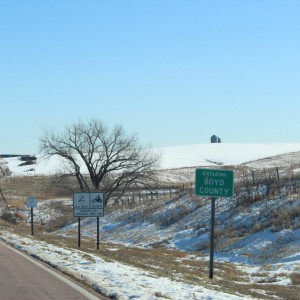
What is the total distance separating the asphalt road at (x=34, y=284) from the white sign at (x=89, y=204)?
36.5 ft

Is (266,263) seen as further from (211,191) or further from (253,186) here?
(253,186)

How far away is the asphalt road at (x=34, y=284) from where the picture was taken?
10.1 m

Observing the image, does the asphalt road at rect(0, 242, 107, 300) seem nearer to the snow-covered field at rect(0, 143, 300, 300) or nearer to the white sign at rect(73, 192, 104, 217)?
the snow-covered field at rect(0, 143, 300, 300)

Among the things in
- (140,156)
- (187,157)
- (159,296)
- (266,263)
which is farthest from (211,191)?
(187,157)

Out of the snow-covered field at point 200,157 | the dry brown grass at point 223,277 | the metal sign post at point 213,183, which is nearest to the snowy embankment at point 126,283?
the dry brown grass at point 223,277

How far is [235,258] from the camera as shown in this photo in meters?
24.1

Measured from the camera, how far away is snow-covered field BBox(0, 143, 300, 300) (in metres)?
11.2

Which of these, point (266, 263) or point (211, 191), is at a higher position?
point (211, 191)

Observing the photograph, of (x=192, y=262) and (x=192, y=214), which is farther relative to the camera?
(x=192, y=214)

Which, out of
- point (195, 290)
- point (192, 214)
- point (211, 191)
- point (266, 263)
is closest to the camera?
point (195, 290)

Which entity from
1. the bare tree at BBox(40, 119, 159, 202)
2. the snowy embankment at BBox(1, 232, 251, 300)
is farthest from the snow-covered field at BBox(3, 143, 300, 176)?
the snowy embankment at BBox(1, 232, 251, 300)

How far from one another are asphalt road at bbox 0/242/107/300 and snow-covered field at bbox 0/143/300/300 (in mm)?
455

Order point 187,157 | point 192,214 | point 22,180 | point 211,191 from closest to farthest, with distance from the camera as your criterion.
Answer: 1. point 211,191
2. point 192,214
3. point 22,180
4. point 187,157

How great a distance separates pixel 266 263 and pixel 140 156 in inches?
1577
